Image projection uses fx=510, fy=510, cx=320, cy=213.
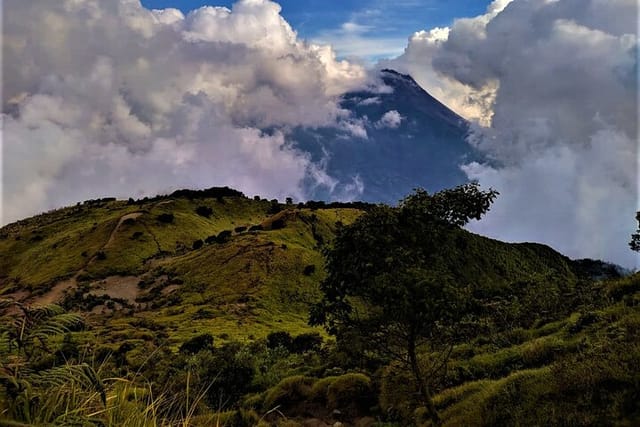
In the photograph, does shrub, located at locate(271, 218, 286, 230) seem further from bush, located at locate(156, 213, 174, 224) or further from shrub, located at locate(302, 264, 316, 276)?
bush, located at locate(156, 213, 174, 224)

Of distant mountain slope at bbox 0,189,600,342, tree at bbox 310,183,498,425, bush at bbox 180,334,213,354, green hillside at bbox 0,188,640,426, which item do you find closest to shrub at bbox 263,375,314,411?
green hillside at bbox 0,188,640,426

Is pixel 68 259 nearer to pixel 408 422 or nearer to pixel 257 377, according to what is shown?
pixel 257 377

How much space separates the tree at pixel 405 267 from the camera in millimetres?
10602

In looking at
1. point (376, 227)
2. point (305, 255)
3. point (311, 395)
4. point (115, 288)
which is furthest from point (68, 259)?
point (376, 227)

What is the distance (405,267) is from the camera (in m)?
11.1

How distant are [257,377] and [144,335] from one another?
3718 cm

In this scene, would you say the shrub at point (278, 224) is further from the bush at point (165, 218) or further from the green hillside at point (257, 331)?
the bush at point (165, 218)

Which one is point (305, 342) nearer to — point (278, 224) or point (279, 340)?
point (279, 340)

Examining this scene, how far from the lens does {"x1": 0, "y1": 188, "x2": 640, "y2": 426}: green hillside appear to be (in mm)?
7965

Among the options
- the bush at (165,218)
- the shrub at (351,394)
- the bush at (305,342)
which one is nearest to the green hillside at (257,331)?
the shrub at (351,394)

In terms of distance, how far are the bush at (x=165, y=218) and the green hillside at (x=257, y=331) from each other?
539 mm

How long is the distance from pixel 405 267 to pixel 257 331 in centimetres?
5296

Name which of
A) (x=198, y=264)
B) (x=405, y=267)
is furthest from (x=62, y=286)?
Result: (x=405, y=267)

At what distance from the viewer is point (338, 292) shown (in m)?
12.2
